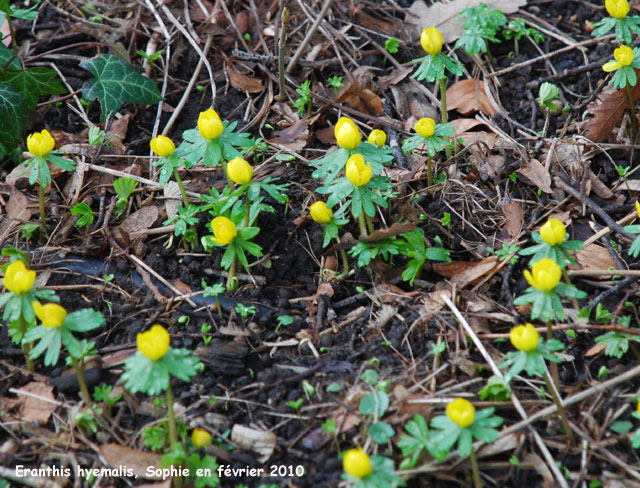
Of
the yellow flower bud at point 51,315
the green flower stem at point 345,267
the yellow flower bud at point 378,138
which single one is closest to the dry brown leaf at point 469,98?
the yellow flower bud at point 378,138

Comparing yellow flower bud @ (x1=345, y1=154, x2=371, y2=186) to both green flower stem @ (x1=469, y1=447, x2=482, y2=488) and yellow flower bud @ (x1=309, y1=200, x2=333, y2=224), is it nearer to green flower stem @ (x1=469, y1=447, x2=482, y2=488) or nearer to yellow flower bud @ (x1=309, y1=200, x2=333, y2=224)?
yellow flower bud @ (x1=309, y1=200, x2=333, y2=224)

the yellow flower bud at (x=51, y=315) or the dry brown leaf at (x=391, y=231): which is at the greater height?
the yellow flower bud at (x=51, y=315)

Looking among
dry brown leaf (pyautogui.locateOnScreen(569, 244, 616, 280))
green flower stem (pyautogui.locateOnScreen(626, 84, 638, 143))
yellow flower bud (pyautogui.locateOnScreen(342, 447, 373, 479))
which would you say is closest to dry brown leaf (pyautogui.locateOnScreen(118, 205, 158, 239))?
yellow flower bud (pyautogui.locateOnScreen(342, 447, 373, 479))

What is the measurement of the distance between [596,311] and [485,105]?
4.86 feet

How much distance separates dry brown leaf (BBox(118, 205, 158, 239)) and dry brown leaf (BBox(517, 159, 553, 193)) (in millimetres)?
1846

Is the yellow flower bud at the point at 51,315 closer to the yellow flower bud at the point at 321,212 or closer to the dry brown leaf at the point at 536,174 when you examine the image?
the yellow flower bud at the point at 321,212

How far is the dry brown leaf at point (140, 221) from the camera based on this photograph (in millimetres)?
3064

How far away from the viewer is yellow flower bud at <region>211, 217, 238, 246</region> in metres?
2.60

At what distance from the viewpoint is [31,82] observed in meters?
3.36

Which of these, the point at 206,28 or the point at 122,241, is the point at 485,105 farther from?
the point at 122,241

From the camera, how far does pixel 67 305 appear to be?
2785mm

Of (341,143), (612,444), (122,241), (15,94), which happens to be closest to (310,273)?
(341,143)

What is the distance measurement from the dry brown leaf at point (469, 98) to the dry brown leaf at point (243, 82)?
111cm

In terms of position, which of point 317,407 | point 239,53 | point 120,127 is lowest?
point 317,407
